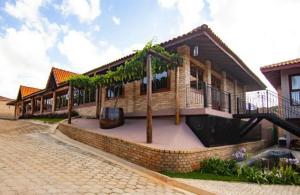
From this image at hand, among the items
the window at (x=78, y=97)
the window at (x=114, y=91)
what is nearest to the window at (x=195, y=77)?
the window at (x=114, y=91)

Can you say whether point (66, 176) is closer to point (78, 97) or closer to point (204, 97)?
point (204, 97)

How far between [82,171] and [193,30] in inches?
251

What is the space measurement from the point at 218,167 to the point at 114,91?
8.56 m

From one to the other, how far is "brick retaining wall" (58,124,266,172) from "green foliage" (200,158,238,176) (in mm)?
203

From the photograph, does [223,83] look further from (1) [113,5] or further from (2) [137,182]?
(2) [137,182]

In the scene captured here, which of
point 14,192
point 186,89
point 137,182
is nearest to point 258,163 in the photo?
point 186,89

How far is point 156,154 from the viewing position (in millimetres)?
7141

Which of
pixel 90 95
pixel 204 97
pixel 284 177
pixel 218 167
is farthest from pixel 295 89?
pixel 90 95

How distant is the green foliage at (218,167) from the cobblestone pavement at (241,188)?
2.84 ft

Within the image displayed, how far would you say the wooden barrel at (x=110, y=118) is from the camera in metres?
11.5

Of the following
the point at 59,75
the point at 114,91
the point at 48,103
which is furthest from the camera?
the point at 48,103

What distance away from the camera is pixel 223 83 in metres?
15.0

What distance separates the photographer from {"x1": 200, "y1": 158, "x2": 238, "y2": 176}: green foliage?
751 centimetres

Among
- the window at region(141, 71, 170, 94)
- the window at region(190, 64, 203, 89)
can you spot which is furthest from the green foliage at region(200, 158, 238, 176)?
the window at region(190, 64, 203, 89)
